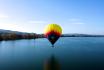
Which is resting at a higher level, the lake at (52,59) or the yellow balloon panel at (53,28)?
the yellow balloon panel at (53,28)

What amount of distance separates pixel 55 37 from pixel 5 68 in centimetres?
1103

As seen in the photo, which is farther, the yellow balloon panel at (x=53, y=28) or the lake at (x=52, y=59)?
the yellow balloon panel at (x=53, y=28)

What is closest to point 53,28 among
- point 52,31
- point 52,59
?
point 52,31

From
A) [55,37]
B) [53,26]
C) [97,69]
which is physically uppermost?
[53,26]

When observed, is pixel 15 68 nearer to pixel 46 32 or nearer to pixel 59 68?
pixel 59 68

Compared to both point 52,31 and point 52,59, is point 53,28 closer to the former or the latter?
point 52,31

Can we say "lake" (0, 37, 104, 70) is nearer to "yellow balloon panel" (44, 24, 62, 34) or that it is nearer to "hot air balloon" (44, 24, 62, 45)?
"hot air balloon" (44, 24, 62, 45)

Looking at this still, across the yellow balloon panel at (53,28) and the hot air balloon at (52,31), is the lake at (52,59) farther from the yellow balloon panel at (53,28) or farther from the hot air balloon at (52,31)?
the yellow balloon panel at (53,28)

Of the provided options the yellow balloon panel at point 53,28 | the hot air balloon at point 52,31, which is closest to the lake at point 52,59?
the hot air balloon at point 52,31

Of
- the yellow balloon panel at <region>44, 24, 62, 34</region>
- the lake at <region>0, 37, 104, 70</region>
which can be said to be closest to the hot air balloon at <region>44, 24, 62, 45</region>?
the yellow balloon panel at <region>44, 24, 62, 34</region>

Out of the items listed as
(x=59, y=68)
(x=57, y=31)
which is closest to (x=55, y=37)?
(x=57, y=31)

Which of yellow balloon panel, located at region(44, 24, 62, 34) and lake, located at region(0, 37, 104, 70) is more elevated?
yellow balloon panel, located at region(44, 24, 62, 34)

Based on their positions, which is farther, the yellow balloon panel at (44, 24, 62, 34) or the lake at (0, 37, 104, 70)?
the yellow balloon panel at (44, 24, 62, 34)

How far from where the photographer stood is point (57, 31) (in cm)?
2781
